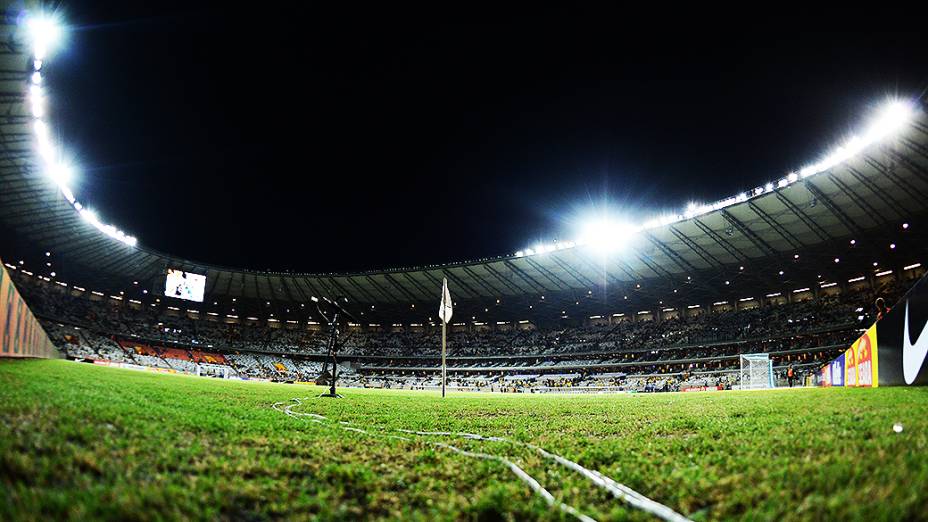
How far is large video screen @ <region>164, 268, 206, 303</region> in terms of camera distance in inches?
2323

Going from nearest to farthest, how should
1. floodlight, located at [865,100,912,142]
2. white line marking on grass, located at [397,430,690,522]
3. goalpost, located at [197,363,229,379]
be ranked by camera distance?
white line marking on grass, located at [397,430,690,522] → floodlight, located at [865,100,912,142] → goalpost, located at [197,363,229,379]

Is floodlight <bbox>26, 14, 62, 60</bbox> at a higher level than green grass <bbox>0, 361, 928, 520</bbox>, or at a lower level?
higher

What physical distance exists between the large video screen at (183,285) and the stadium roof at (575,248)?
3026 mm

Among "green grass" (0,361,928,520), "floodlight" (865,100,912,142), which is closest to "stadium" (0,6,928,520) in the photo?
"green grass" (0,361,928,520)

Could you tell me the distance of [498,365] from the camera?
7238cm

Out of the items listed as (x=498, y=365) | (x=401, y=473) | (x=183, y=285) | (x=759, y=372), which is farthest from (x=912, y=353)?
(x=183, y=285)

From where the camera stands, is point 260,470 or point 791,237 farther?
point 791,237

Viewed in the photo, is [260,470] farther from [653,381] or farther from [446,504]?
[653,381]

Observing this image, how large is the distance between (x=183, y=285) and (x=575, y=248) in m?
50.8

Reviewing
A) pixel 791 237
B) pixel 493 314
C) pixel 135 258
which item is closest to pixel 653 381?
pixel 791 237

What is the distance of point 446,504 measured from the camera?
293 cm

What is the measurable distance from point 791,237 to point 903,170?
12225 millimetres

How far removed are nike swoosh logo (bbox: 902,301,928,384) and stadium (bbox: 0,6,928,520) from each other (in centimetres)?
19

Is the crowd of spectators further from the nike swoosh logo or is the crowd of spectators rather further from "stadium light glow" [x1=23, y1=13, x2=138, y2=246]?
the nike swoosh logo
